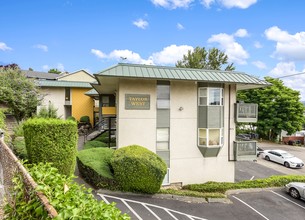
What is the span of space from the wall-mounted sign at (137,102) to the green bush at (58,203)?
30.3 feet

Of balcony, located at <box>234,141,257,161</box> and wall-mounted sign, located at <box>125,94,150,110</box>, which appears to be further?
balcony, located at <box>234,141,257,161</box>

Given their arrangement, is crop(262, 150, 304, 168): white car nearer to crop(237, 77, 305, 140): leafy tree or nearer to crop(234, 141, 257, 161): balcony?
crop(234, 141, 257, 161): balcony

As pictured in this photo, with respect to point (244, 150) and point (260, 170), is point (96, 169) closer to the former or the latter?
point (244, 150)

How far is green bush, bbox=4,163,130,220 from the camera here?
2230 mm

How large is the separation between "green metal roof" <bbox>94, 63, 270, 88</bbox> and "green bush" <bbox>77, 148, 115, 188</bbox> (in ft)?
14.1

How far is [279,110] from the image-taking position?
3369cm

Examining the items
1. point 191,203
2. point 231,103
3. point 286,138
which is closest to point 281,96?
point 286,138

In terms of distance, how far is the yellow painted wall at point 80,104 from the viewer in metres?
26.7

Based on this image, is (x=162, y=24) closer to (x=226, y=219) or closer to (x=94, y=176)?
(x=94, y=176)

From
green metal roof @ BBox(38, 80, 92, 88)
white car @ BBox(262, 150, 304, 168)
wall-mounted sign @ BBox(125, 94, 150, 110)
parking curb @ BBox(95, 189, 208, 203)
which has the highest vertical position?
green metal roof @ BBox(38, 80, 92, 88)

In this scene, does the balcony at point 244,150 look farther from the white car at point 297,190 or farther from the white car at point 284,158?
the white car at point 284,158

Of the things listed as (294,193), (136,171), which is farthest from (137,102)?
(294,193)

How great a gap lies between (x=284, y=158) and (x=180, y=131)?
15722 millimetres

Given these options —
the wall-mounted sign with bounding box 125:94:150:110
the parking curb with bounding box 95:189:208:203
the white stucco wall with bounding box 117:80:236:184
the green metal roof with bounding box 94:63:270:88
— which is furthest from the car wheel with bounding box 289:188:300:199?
the wall-mounted sign with bounding box 125:94:150:110
